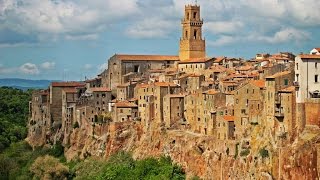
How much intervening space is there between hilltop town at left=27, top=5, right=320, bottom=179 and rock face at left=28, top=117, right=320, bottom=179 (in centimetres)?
10

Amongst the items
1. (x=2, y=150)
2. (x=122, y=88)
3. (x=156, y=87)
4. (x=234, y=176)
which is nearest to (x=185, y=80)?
(x=156, y=87)

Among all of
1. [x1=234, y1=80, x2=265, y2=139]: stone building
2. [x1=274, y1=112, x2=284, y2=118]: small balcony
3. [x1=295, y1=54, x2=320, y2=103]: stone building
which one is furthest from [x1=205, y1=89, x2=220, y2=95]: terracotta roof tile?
[x1=295, y1=54, x2=320, y2=103]: stone building

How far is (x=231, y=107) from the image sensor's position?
7625 cm

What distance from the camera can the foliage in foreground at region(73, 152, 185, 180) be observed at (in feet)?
264

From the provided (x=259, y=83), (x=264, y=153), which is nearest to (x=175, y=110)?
(x=259, y=83)

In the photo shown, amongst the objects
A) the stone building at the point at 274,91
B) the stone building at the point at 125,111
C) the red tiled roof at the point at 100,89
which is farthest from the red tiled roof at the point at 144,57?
the stone building at the point at 274,91

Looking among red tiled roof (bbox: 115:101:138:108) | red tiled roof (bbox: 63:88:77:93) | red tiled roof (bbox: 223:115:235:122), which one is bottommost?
red tiled roof (bbox: 223:115:235:122)

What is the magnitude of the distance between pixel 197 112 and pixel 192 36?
3349 centimetres

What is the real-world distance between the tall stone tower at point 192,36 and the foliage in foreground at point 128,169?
88.8ft

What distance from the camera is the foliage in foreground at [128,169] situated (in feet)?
264

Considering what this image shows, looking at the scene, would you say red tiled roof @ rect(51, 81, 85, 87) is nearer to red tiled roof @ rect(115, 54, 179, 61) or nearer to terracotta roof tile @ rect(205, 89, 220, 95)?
red tiled roof @ rect(115, 54, 179, 61)

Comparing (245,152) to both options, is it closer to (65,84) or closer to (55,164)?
(55,164)

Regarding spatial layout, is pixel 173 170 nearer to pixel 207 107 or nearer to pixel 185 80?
pixel 207 107

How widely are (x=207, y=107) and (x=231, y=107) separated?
14.0ft
